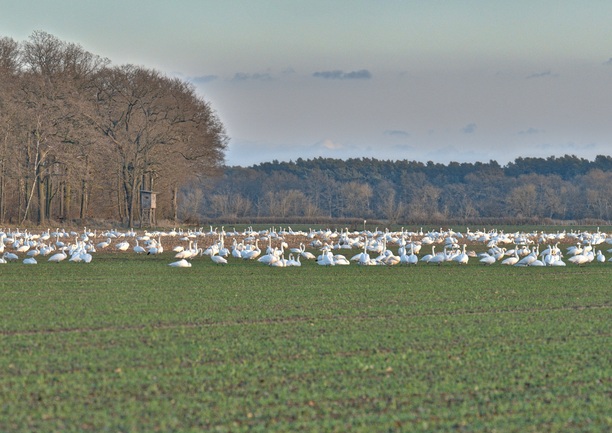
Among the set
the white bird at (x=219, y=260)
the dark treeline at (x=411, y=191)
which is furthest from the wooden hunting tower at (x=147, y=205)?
the white bird at (x=219, y=260)

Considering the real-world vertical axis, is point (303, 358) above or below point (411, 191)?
below

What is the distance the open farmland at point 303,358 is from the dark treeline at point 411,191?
70.2m

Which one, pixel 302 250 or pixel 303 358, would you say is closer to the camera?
→ pixel 303 358

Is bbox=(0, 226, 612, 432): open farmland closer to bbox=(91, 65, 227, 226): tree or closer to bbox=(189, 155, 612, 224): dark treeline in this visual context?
bbox=(91, 65, 227, 226): tree

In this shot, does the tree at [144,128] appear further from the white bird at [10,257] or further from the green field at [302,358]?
the green field at [302,358]

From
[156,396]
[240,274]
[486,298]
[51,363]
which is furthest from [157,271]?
[156,396]

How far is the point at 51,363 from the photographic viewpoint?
12.2 m

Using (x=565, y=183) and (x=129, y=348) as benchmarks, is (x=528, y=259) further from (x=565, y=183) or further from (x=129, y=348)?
(x=565, y=183)

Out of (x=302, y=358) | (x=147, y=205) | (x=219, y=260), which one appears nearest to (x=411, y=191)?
(x=147, y=205)

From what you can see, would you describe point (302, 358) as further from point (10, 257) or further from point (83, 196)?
point (83, 196)

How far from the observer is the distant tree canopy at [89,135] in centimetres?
5744

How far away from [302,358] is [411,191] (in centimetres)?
15503

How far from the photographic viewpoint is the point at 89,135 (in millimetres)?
61125

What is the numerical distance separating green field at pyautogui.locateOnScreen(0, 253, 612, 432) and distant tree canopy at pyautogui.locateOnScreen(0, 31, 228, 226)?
35489 mm
